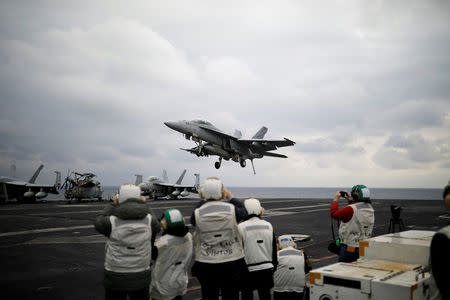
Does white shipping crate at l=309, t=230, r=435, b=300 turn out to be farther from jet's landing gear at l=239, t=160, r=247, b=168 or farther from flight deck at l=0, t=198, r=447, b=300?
jet's landing gear at l=239, t=160, r=247, b=168

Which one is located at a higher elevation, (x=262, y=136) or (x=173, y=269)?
(x=262, y=136)

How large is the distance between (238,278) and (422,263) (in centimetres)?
256

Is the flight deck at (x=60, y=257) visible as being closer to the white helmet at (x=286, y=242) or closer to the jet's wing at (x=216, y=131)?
the white helmet at (x=286, y=242)

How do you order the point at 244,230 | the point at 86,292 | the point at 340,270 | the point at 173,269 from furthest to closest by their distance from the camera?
the point at 86,292 < the point at 244,230 < the point at 173,269 < the point at 340,270

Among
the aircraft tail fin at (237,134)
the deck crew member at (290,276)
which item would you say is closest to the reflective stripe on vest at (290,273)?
the deck crew member at (290,276)

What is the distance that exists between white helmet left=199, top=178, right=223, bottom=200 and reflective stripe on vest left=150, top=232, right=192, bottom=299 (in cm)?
69

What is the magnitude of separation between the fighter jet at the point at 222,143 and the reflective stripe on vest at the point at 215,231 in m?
28.2

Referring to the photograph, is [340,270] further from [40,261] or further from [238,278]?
[40,261]

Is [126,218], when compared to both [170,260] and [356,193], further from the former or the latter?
[356,193]

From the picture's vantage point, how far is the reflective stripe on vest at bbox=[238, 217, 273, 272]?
4738 millimetres

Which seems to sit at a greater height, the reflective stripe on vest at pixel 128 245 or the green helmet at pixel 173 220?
the green helmet at pixel 173 220

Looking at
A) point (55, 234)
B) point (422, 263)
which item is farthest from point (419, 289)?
point (55, 234)

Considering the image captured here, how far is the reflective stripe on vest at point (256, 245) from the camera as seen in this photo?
4.74m

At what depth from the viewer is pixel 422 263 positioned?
437cm
